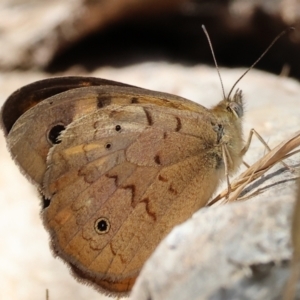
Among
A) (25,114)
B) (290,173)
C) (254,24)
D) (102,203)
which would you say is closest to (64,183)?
(102,203)

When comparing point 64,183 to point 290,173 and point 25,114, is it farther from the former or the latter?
point 290,173

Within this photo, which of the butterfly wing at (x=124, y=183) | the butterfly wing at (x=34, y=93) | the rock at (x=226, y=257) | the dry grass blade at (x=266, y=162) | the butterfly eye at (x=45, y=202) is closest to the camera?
the rock at (x=226, y=257)

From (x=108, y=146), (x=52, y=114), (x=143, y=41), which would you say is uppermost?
(x=52, y=114)

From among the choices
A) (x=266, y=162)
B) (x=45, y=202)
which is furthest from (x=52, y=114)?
(x=266, y=162)

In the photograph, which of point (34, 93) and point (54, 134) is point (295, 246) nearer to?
point (54, 134)

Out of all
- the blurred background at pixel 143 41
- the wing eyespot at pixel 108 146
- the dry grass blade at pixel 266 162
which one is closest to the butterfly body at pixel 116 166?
the wing eyespot at pixel 108 146

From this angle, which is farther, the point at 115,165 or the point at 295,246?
the point at 115,165

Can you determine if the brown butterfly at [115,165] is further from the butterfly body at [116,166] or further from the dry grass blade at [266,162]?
the dry grass blade at [266,162]
